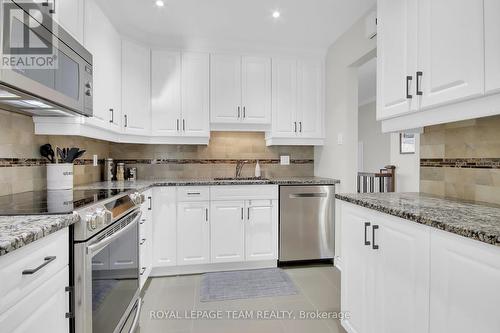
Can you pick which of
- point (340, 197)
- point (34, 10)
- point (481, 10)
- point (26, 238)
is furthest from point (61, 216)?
point (481, 10)

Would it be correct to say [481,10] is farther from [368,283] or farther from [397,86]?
[368,283]

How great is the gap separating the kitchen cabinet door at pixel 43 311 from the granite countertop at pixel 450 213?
1448 millimetres

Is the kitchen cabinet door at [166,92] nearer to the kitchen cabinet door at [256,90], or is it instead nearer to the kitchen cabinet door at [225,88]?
the kitchen cabinet door at [225,88]

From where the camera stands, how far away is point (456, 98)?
1.22 metres

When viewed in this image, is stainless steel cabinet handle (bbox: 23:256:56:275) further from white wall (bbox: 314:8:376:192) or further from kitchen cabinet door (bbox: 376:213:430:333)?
white wall (bbox: 314:8:376:192)

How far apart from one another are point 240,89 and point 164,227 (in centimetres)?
176

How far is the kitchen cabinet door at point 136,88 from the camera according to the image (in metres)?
2.76

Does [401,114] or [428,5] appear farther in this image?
[401,114]

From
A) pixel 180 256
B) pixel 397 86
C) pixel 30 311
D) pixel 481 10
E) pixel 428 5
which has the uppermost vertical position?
pixel 428 5

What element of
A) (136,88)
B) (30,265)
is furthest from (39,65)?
(136,88)

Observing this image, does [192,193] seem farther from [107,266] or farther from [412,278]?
[412,278]

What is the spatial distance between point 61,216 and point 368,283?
1543 millimetres

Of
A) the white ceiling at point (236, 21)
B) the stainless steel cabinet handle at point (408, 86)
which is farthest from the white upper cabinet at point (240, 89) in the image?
the stainless steel cabinet handle at point (408, 86)

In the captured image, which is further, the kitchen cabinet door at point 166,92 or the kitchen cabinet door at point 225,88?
the kitchen cabinet door at point 225,88
